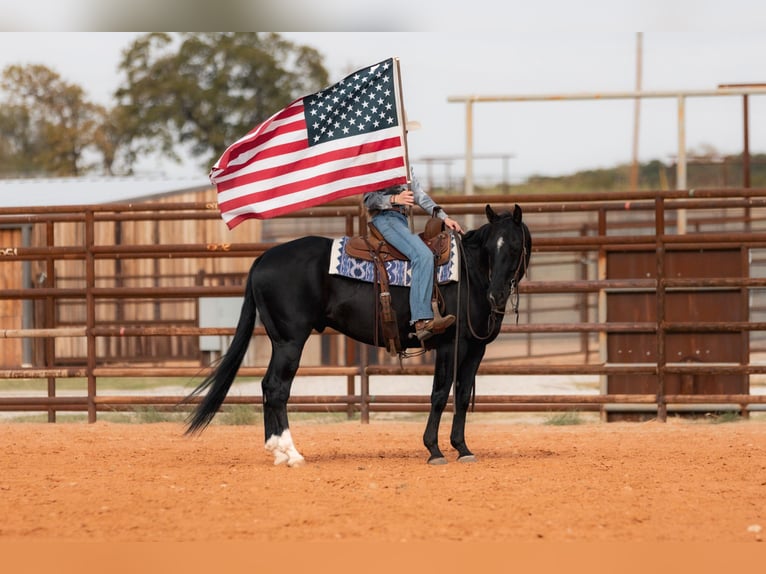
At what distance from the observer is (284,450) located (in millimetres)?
7148

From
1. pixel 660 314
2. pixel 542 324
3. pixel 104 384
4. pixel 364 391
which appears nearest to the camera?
pixel 542 324

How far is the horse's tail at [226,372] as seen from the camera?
725 cm

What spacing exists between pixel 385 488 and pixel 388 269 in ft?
6.45

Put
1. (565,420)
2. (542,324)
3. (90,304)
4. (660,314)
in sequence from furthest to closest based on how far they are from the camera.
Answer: (565,420) < (90,304) < (660,314) < (542,324)

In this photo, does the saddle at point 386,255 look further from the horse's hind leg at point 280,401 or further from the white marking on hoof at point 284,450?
the white marking on hoof at point 284,450

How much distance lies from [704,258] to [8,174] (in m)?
48.5

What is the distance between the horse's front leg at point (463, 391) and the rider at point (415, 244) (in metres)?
0.34

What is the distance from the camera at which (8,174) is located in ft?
174

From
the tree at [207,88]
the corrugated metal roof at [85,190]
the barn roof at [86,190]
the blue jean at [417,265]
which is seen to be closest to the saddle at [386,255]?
the blue jean at [417,265]

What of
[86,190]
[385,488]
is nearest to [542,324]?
[385,488]

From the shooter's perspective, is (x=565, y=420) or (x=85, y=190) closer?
(x=565, y=420)

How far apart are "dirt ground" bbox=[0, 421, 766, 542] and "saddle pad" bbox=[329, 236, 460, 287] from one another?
132cm

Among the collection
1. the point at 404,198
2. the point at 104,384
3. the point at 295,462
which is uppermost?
the point at 404,198

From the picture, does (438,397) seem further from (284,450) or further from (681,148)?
(681,148)
